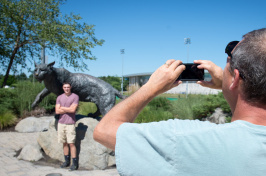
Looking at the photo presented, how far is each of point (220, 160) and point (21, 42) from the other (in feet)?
48.5

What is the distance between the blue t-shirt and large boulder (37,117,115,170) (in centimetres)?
473

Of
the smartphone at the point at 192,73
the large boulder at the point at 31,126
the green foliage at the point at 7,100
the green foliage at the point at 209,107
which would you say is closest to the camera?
the smartphone at the point at 192,73

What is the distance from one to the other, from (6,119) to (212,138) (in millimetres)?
10688

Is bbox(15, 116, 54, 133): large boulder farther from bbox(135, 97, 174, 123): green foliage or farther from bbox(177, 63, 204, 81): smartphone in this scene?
bbox(177, 63, 204, 81): smartphone

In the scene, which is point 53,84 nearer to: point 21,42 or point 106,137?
point 106,137

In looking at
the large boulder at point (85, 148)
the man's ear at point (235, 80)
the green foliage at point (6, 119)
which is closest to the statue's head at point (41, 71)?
the large boulder at point (85, 148)

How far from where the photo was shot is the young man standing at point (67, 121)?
5.11 meters

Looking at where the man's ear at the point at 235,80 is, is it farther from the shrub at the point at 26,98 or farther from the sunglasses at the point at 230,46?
the shrub at the point at 26,98

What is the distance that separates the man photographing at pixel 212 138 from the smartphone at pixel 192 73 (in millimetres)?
492

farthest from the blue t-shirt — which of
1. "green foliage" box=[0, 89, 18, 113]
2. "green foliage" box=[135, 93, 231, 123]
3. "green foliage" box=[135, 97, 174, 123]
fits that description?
"green foliage" box=[0, 89, 18, 113]

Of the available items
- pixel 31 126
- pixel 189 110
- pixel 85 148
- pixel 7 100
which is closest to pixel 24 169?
pixel 85 148

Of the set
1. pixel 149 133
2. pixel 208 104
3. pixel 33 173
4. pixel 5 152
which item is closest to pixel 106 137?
pixel 149 133

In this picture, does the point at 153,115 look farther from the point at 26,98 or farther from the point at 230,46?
the point at 230,46

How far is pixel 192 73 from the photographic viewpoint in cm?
141
